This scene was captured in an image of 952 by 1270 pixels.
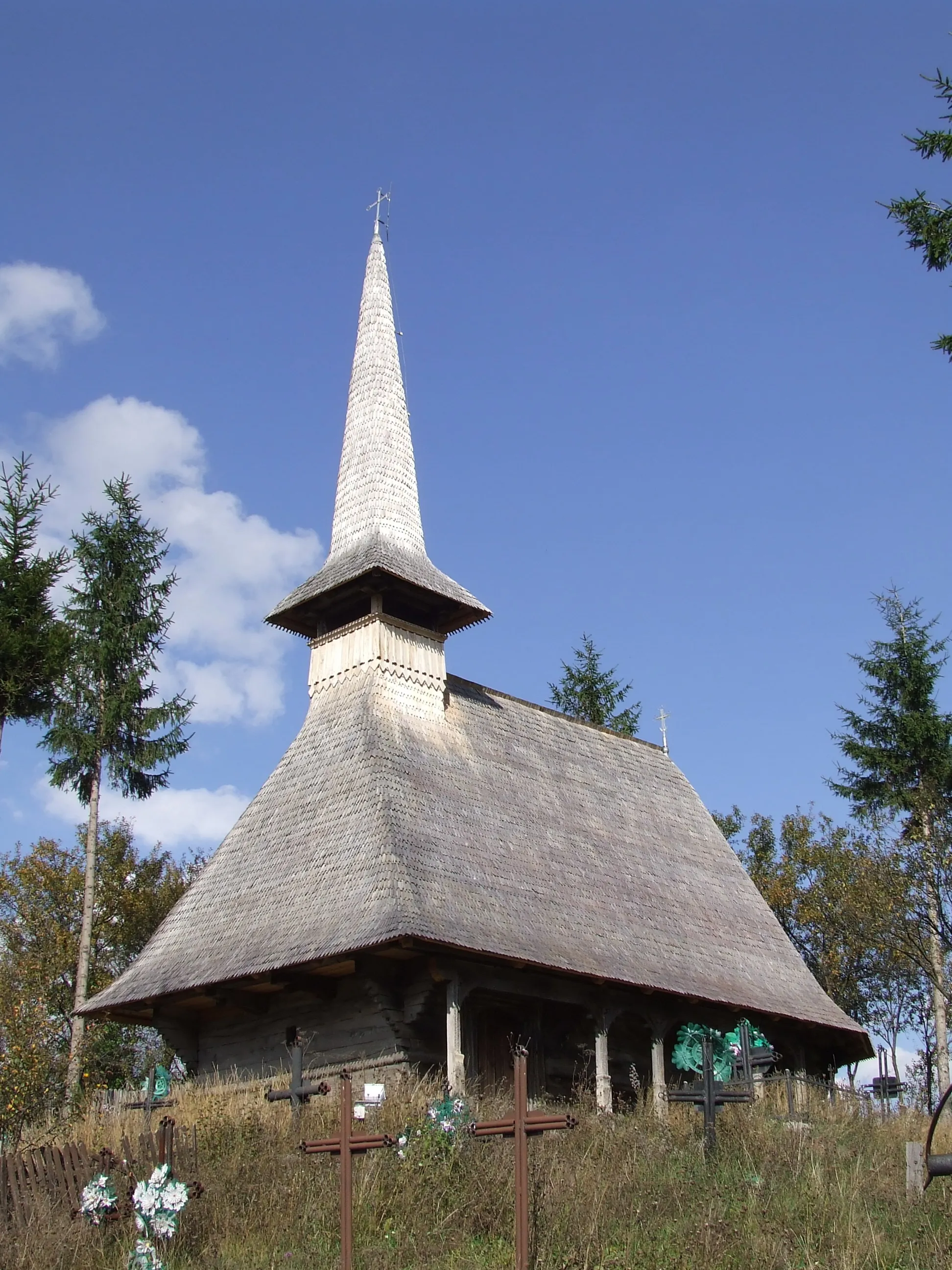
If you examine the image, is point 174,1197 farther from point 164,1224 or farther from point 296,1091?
point 296,1091

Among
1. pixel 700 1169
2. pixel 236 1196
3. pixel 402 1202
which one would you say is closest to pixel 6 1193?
pixel 236 1196

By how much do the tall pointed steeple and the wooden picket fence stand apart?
10964 mm

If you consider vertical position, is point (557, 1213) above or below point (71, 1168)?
below

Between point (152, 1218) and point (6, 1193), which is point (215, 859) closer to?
point (6, 1193)

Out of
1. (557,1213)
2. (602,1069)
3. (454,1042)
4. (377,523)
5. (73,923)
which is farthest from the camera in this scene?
(73,923)

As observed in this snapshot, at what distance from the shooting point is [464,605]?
72.1ft

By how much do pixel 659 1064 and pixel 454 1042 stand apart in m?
3.78

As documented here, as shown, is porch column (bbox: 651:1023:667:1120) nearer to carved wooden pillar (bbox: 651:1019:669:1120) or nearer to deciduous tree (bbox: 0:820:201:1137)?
carved wooden pillar (bbox: 651:1019:669:1120)

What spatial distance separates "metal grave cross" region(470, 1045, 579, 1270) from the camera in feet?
29.0

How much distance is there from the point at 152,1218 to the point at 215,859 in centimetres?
1094

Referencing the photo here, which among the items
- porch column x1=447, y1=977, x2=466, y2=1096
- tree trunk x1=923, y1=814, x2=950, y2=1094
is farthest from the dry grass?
tree trunk x1=923, y1=814, x2=950, y2=1094

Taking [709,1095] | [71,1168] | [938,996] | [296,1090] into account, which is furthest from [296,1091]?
[938,996]

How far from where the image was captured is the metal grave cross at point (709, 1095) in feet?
44.1

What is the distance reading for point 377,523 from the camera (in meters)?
23.0
